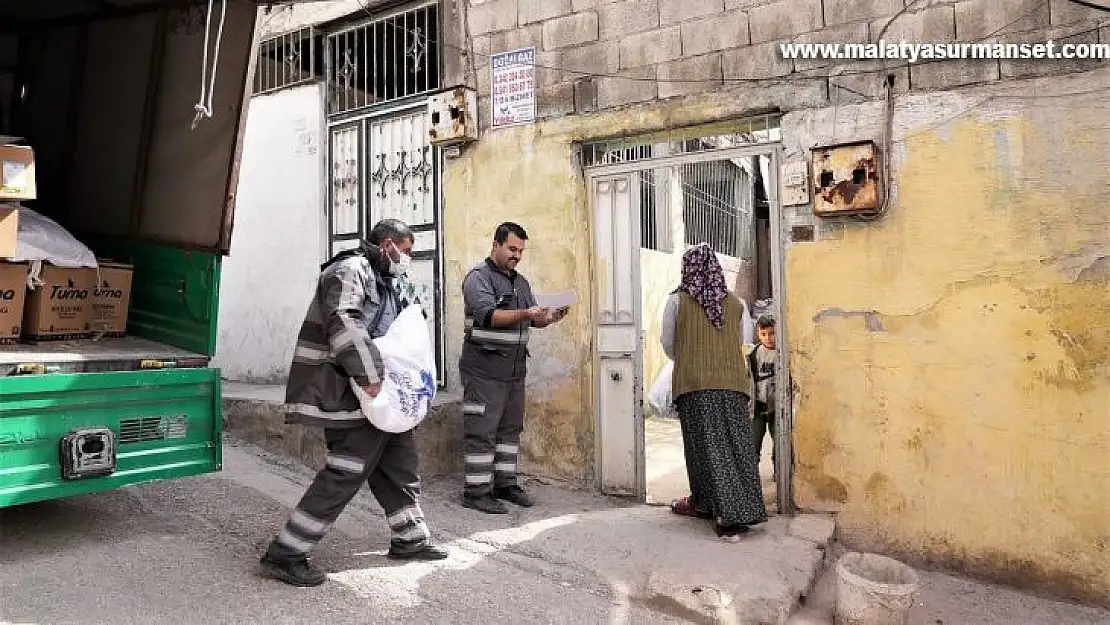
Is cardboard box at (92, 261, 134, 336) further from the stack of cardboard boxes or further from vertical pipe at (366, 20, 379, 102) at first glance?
vertical pipe at (366, 20, 379, 102)

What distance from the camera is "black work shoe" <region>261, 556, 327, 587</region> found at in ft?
10.3

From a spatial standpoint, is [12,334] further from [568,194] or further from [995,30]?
[995,30]

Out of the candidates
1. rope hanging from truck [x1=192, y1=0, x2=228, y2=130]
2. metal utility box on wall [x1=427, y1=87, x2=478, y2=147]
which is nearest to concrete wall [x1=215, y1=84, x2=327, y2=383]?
metal utility box on wall [x1=427, y1=87, x2=478, y2=147]

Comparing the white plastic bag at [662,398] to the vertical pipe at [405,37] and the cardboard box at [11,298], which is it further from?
the cardboard box at [11,298]

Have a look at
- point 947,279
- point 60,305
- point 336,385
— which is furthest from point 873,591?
point 60,305

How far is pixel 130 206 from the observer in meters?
4.41

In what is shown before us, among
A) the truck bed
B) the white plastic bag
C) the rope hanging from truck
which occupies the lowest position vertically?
the white plastic bag

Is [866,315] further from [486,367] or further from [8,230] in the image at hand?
[8,230]

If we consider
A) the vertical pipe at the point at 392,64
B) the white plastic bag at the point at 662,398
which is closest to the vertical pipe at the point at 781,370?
the vertical pipe at the point at 392,64

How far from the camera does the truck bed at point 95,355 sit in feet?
11.1

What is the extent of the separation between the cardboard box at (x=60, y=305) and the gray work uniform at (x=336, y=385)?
155 cm

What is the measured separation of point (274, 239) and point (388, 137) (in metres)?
1.52

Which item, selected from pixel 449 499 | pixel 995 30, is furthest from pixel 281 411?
pixel 995 30

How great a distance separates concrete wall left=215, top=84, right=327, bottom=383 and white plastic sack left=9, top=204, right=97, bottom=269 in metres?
2.51
